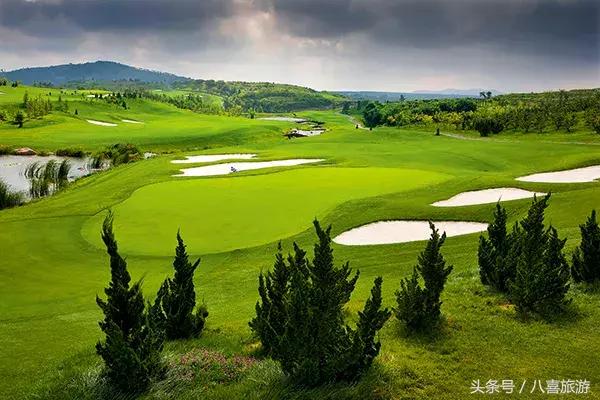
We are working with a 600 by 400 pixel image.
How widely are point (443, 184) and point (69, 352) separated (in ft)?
102

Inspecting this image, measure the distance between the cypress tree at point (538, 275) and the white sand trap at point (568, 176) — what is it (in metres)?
28.6

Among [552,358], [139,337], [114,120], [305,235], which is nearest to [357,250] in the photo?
[305,235]

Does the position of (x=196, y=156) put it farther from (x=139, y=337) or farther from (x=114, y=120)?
(x=114, y=120)

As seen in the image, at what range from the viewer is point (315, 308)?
9.60 m

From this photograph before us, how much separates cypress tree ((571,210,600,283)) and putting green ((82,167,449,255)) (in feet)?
47.6

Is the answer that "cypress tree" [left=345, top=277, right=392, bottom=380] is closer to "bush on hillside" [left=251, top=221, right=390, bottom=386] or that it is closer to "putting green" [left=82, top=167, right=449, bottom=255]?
"bush on hillside" [left=251, top=221, right=390, bottom=386]

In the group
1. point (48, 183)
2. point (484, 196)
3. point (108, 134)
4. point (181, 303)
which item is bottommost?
point (48, 183)

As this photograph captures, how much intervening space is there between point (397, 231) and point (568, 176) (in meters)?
24.3

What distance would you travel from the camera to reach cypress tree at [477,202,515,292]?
16672mm

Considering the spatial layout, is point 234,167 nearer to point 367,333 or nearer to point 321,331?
point 367,333

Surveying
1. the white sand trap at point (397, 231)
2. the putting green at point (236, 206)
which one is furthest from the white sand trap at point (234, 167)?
the white sand trap at point (397, 231)

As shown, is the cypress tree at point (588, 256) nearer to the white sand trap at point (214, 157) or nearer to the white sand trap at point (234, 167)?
the white sand trap at point (234, 167)

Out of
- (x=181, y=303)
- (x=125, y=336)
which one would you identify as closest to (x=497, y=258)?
(x=181, y=303)

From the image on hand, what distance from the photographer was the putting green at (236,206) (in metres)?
27.4
